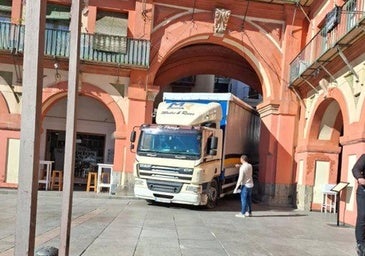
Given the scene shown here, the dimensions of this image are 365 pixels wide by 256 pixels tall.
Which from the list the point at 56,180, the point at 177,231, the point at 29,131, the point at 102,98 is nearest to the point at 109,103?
the point at 102,98

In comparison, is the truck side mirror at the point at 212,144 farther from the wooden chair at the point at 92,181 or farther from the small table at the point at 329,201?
the wooden chair at the point at 92,181

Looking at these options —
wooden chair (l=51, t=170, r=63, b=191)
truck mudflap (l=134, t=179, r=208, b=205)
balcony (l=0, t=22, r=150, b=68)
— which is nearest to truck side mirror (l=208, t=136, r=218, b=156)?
truck mudflap (l=134, t=179, r=208, b=205)

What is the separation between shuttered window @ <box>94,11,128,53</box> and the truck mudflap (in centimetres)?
596

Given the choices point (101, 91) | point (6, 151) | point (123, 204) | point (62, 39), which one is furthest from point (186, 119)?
point (6, 151)

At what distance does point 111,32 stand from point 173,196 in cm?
789

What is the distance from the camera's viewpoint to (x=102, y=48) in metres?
18.3

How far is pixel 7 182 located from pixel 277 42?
41.3 feet

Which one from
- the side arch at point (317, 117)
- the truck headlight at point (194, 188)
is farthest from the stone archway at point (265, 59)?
the truck headlight at point (194, 188)

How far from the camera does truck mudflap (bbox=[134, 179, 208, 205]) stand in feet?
47.5

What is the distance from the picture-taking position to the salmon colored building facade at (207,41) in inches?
705

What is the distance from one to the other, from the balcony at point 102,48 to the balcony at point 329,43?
6.01 meters

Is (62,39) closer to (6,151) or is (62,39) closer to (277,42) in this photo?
(6,151)

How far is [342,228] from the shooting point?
42.7 feet

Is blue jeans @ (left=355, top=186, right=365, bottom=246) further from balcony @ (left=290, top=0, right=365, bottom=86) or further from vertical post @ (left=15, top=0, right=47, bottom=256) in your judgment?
vertical post @ (left=15, top=0, right=47, bottom=256)
